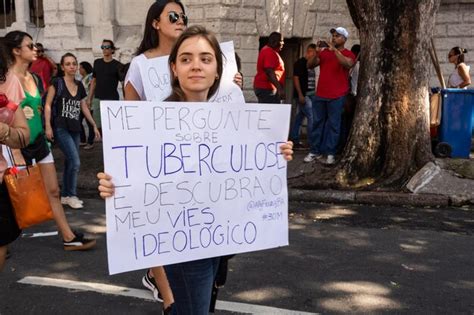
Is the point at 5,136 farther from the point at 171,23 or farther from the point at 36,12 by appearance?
the point at 36,12

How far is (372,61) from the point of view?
8.16 m

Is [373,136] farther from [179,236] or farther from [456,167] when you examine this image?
[179,236]

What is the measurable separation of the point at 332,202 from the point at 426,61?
2.48 m

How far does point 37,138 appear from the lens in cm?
484

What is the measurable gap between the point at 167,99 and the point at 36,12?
44.1ft

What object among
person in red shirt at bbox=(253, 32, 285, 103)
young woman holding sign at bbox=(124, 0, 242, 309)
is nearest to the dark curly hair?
young woman holding sign at bbox=(124, 0, 242, 309)

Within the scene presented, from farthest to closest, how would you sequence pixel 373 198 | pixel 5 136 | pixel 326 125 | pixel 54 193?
pixel 326 125, pixel 373 198, pixel 54 193, pixel 5 136

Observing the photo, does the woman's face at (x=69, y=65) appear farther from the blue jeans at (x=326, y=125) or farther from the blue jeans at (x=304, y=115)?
the blue jeans at (x=304, y=115)

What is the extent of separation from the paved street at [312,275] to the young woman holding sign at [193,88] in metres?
1.38

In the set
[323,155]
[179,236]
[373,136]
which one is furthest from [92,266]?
[323,155]

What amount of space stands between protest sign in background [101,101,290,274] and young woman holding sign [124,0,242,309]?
93cm

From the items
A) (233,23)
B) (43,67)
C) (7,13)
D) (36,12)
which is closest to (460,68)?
(233,23)

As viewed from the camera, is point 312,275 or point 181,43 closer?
point 181,43

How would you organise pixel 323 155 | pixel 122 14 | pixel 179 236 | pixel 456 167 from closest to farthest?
1. pixel 179 236
2. pixel 456 167
3. pixel 323 155
4. pixel 122 14
